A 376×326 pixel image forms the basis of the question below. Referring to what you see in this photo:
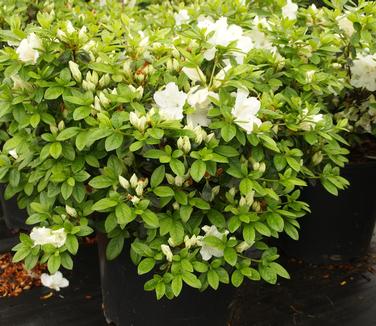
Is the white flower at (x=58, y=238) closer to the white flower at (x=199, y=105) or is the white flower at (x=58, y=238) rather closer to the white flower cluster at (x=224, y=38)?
the white flower at (x=199, y=105)

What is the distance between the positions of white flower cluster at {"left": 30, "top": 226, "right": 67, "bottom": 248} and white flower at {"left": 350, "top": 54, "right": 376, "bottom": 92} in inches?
57.6

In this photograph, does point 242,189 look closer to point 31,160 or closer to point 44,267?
point 31,160

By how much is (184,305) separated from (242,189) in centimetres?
58

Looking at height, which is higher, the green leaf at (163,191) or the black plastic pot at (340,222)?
the green leaf at (163,191)

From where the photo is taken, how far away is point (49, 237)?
65.3 inches

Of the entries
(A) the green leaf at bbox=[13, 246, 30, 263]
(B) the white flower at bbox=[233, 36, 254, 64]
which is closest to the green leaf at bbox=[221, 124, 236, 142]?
(B) the white flower at bbox=[233, 36, 254, 64]

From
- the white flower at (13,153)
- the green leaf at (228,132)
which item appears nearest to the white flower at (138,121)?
the green leaf at (228,132)

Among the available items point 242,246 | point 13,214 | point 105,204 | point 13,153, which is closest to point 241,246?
point 242,246

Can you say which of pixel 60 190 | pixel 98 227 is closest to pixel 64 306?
pixel 98 227

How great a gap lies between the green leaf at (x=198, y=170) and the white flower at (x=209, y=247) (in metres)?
0.22

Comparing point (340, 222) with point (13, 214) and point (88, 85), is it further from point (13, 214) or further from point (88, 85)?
point (13, 214)

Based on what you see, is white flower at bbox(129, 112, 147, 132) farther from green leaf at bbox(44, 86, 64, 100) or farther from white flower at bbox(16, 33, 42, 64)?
white flower at bbox(16, 33, 42, 64)

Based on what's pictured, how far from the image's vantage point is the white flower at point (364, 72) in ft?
7.60

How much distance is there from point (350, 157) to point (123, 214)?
1.60 metres
